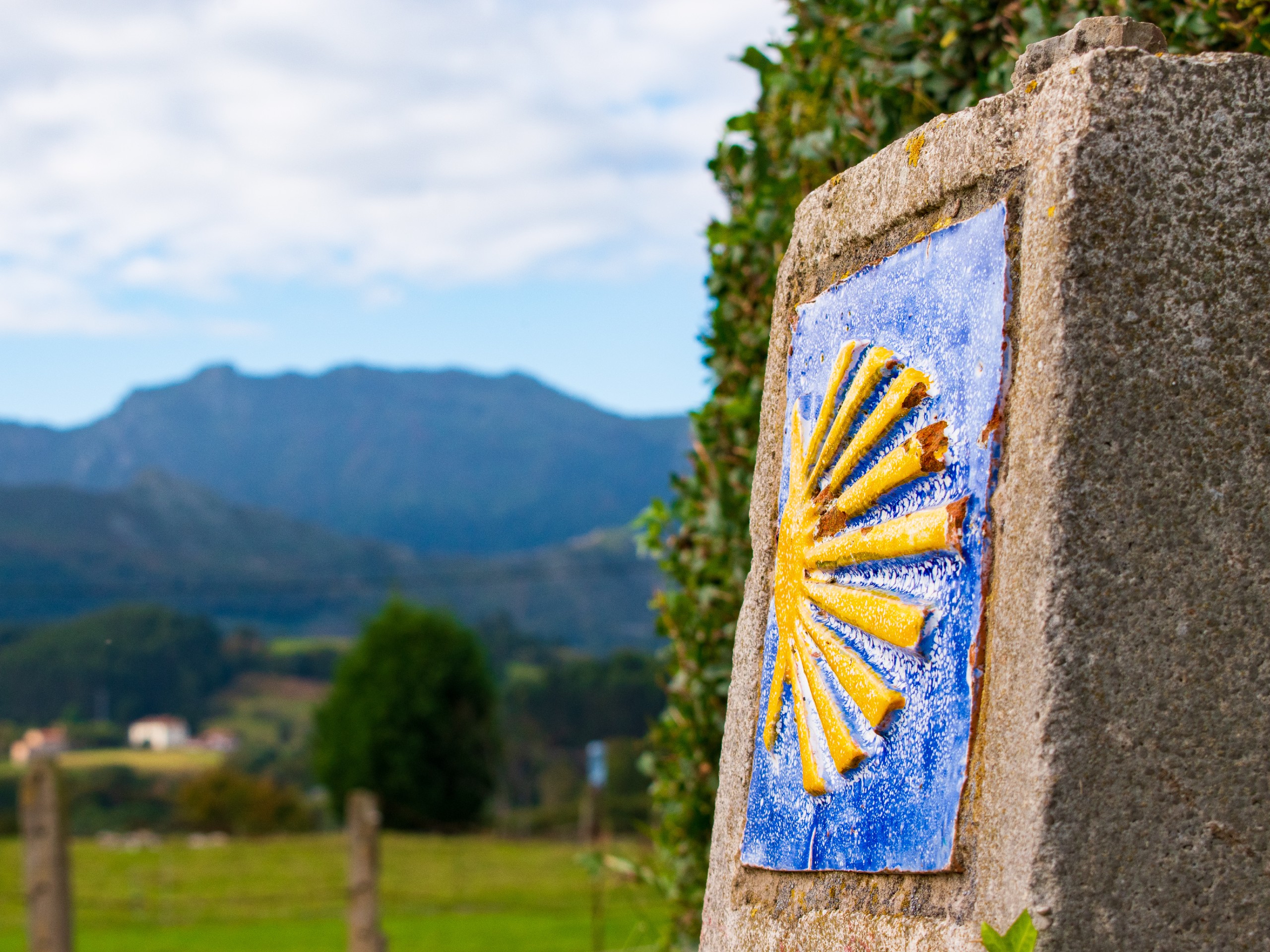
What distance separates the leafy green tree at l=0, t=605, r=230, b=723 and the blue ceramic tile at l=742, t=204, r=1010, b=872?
4298 inches

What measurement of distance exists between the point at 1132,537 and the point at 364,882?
713 centimetres

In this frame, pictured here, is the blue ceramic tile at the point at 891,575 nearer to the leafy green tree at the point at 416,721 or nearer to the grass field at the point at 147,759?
the leafy green tree at the point at 416,721

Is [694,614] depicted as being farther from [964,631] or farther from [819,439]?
[964,631]

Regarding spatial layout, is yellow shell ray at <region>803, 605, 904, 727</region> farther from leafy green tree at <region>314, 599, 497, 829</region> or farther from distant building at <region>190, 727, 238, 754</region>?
distant building at <region>190, 727, 238, 754</region>

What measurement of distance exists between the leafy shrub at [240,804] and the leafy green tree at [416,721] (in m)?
1.86

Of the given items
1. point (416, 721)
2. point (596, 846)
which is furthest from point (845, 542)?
point (416, 721)

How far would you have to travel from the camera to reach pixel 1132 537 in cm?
176

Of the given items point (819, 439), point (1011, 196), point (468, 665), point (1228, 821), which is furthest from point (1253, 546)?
point (468, 665)

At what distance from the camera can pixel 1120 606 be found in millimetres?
1752

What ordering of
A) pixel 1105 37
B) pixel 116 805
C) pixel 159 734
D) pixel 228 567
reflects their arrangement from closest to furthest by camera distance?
pixel 1105 37 → pixel 116 805 → pixel 159 734 → pixel 228 567

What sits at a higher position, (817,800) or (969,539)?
(969,539)

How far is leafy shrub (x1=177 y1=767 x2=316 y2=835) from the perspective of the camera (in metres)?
45.0

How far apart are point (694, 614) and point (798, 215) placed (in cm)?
151

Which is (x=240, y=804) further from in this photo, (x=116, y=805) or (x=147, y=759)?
(x=147, y=759)
